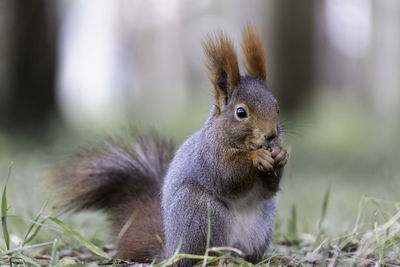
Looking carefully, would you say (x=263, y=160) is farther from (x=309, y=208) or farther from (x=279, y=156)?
(x=309, y=208)

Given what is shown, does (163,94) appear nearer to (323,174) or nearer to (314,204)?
(323,174)

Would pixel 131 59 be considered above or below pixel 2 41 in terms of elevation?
below

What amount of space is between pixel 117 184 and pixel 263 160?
2.71 ft

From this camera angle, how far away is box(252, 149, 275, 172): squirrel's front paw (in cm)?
217

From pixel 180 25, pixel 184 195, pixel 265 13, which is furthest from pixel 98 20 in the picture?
pixel 184 195

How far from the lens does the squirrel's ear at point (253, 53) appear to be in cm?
244

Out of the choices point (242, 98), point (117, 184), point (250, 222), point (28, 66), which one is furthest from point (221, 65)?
point (28, 66)

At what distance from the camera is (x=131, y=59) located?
22453mm

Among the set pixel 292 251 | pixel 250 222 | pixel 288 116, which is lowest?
pixel 288 116

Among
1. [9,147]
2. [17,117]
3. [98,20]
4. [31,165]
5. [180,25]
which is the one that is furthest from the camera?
[180,25]

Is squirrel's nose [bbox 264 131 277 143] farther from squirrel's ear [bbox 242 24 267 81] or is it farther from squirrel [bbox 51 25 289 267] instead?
squirrel's ear [bbox 242 24 267 81]

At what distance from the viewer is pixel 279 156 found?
7.26ft

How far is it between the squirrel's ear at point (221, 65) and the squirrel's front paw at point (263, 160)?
0.27 m

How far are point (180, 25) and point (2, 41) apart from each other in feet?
61.1
